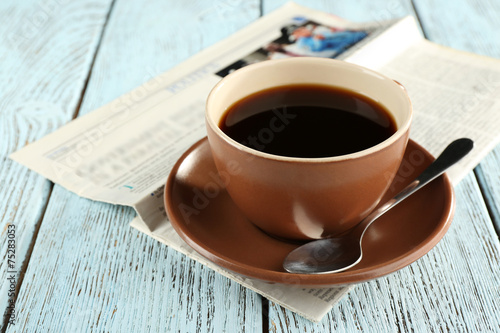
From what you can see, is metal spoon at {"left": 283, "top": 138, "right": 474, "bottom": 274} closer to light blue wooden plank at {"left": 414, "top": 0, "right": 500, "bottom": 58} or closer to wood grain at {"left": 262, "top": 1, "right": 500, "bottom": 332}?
wood grain at {"left": 262, "top": 1, "right": 500, "bottom": 332}

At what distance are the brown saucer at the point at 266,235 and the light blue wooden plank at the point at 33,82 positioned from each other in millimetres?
219

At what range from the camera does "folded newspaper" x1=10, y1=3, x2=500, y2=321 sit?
650 millimetres

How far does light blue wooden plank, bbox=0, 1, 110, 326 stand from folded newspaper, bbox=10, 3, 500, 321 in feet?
0.17

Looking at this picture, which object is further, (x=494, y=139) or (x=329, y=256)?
(x=494, y=139)

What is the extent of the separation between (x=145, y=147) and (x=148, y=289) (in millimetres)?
263

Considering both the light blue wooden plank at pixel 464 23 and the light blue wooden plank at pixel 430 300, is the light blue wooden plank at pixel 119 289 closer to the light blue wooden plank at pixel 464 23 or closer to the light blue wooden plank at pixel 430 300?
the light blue wooden plank at pixel 430 300

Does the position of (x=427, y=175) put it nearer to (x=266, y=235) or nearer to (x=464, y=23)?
(x=266, y=235)

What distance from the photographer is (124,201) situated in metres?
0.65

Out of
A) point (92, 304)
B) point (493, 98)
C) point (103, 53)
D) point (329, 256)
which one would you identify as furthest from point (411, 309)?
point (103, 53)

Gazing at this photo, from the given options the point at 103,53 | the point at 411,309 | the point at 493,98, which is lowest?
the point at 493,98

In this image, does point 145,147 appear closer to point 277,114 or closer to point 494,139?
point 277,114

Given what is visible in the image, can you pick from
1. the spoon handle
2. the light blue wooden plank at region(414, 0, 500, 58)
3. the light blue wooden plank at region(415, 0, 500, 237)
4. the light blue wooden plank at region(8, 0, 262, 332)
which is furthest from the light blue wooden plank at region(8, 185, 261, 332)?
the light blue wooden plank at region(414, 0, 500, 58)

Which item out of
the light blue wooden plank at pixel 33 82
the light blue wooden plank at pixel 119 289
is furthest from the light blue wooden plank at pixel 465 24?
the light blue wooden plank at pixel 33 82

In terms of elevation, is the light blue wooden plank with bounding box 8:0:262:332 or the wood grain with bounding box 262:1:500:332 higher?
the light blue wooden plank with bounding box 8:0:262:332
